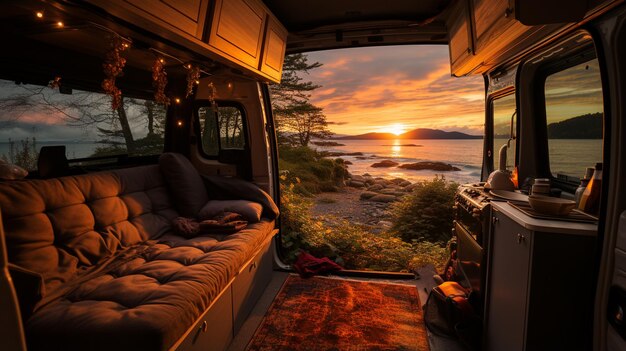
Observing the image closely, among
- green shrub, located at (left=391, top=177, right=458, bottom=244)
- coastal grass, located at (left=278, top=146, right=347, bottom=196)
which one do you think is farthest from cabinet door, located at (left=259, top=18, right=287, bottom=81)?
coastal grass, located at (left=278, top=146, right=347, bottom=196)

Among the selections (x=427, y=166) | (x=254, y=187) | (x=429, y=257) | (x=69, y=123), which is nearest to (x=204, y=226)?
(x=254, y=187)

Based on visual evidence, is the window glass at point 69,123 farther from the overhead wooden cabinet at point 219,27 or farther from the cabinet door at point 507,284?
the cabinet door at point 507,284

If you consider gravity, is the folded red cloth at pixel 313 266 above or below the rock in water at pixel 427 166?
below

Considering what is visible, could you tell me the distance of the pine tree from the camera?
8.40 metres

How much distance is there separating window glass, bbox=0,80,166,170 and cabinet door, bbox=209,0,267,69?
46.8 inches

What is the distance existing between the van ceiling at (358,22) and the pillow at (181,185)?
5.51 ft

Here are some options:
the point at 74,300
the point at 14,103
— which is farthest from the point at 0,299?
the point at 14,103

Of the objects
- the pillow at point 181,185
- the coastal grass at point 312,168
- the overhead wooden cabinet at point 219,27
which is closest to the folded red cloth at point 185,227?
the pillow at point 181,185

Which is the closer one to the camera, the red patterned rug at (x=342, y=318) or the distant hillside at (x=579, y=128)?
the distant hillside at (x=579, y=128)

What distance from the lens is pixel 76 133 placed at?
2.28 m

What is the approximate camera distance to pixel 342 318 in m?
2.45

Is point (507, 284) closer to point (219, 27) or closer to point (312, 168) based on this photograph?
point (219, 27)

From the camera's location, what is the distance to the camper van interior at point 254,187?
53.1 inches

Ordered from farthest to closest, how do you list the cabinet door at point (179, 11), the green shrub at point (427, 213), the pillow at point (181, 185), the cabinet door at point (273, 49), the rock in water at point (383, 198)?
1. the rock in water at point (383, 198)
2. the green shrub at point (427, 213)
3. the pillow at point (181, 185)
4. the cabinet door at point (273, 49)
5. the cabinet door at point (179, 11)
